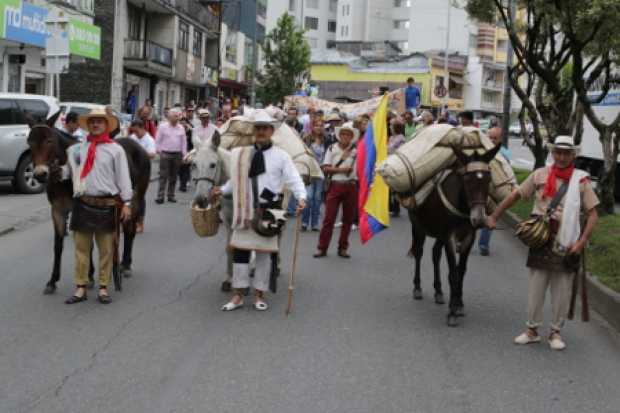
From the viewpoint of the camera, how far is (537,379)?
644 cm

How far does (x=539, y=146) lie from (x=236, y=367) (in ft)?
48.8

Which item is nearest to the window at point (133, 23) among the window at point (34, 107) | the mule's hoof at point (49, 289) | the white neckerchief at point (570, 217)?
the window at point (34, 107)

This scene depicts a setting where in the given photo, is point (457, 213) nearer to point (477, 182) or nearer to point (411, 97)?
point (477, 182)

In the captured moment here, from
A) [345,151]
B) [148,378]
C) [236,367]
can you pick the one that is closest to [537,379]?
[236,367]

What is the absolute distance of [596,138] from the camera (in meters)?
24.5

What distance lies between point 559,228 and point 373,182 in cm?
312

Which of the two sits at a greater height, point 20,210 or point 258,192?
point 258,192

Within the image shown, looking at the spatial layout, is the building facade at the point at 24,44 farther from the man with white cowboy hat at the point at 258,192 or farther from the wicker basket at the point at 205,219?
the man with white cowboy hat at the point at 258,192

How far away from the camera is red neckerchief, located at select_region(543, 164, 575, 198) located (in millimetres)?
7318

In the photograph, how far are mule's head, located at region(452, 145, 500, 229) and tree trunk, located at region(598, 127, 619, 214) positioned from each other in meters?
7.88

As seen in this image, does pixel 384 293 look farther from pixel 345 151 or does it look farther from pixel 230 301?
pixel 345 151

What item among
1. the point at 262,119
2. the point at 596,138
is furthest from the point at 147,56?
the point at 262,119

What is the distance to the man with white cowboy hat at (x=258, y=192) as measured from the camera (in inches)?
326

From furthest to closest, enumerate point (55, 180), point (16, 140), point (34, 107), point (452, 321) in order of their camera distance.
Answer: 1. point (34, 107)
2. point (16, 140)
3. point (55, 180)
4. point (452, 321)
